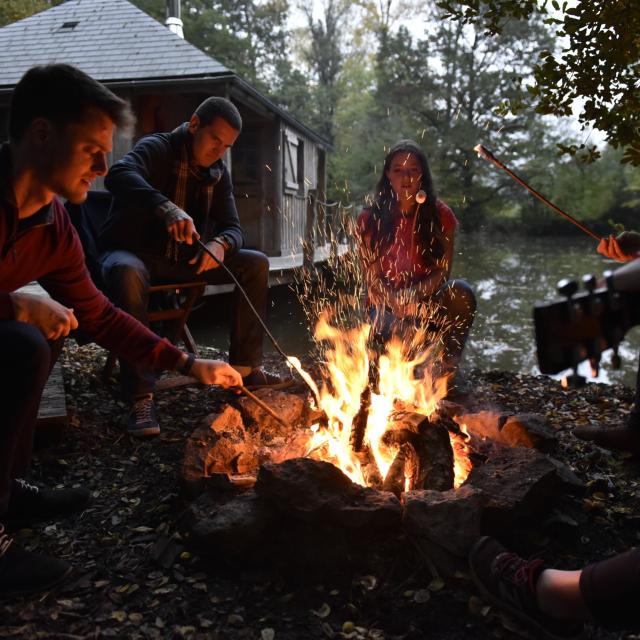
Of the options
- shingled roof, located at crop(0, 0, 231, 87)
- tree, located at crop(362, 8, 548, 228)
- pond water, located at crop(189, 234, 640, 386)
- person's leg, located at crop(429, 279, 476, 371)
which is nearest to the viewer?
person's leg, located at crop(429, 279, 476, 371)

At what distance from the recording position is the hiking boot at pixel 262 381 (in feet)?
12.5

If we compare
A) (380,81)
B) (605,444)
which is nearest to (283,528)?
(605,444)

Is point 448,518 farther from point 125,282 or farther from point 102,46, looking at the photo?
point 102,46

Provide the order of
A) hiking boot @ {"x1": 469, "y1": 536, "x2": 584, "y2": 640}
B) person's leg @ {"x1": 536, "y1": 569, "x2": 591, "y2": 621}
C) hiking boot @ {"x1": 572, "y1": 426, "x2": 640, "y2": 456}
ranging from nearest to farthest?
person's leg @ {"x1": 536, "y1": 569, "x2": 591, "y2": 621} < hiking boot @ {"x1": 469, "y1": 536, "x2": 584, "y2": 640} < hiking boot @ {"x1": 572, "y1": 426, "x2": 640, "y2": 456}

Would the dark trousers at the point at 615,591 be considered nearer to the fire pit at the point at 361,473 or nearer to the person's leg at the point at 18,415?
the fire pit at the point at 361,473

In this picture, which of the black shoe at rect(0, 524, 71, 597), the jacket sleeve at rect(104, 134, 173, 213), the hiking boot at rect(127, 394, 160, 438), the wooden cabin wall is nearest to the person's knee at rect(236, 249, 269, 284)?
the jacket sleeve at rect(104, 134, 173, 213)

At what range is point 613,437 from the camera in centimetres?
309

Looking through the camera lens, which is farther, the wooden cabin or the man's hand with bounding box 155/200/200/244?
the wooden cabin

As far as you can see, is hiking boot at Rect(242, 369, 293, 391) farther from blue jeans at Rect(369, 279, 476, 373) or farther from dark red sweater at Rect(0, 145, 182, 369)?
dark red sweater at Rect(0, 145, 182, 369)

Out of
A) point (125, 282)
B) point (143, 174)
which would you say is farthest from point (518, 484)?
point (143, 174)

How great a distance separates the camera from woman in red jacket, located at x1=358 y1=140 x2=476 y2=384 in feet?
12.8

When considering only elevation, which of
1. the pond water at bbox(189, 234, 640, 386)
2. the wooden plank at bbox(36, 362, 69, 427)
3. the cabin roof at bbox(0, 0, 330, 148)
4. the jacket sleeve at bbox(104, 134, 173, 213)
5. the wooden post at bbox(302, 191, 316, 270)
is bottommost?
the pond water at bbox(189, 234, 640, 386)

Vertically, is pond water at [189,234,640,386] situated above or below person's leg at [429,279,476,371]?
below

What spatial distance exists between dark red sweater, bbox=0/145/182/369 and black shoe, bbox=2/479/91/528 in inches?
28.6
